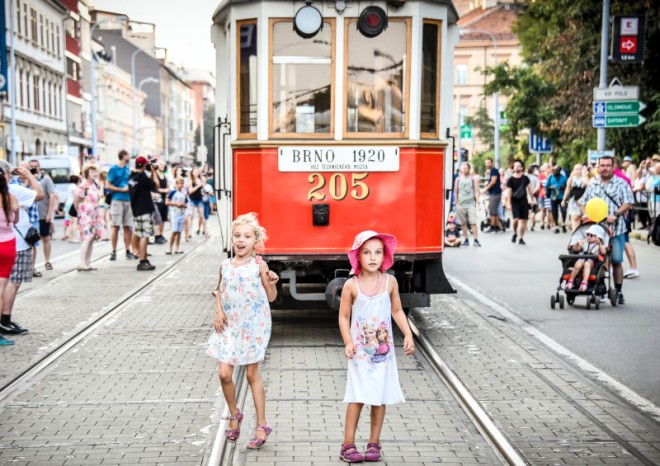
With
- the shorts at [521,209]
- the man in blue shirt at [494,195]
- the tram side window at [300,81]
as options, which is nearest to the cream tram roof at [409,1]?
the tram side window at [300,81]

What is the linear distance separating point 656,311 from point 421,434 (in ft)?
20.7

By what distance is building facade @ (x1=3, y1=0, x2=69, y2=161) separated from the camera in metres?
55.1

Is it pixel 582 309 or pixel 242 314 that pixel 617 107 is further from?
pixel 242 314

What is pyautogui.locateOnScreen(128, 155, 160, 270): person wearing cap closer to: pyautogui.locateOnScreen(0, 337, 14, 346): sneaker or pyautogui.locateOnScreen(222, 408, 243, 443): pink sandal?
pyautogui.locateOnScreen(0, 337, 14, 346): sneaker

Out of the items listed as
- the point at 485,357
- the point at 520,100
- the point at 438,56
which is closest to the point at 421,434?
the point at 485,357

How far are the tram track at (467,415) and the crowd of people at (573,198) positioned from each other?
186 inches

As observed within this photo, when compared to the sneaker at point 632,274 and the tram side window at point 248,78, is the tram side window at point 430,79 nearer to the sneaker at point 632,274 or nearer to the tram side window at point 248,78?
the tram side window at point 248,78

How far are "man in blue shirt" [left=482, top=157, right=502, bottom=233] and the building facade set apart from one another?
28.7 m

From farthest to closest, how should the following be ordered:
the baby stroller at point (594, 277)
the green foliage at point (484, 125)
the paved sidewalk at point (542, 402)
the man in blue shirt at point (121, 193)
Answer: the green foliage at point (484, 125)
the man in blue shirt at point (121, 193)
the baby stroller at point (594, 277)
the paved sidewalk at point (542, 402)

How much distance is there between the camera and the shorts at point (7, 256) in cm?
933

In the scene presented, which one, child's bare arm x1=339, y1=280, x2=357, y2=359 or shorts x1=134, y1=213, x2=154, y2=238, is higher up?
child's bare arm x1=339, y1=280, x2=357, y2=359

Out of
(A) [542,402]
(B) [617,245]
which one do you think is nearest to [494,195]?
(B) [617,245]

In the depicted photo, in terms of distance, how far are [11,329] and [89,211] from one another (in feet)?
23.4

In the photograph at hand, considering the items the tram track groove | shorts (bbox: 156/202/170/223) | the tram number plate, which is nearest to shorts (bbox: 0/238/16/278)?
the tram track groove
